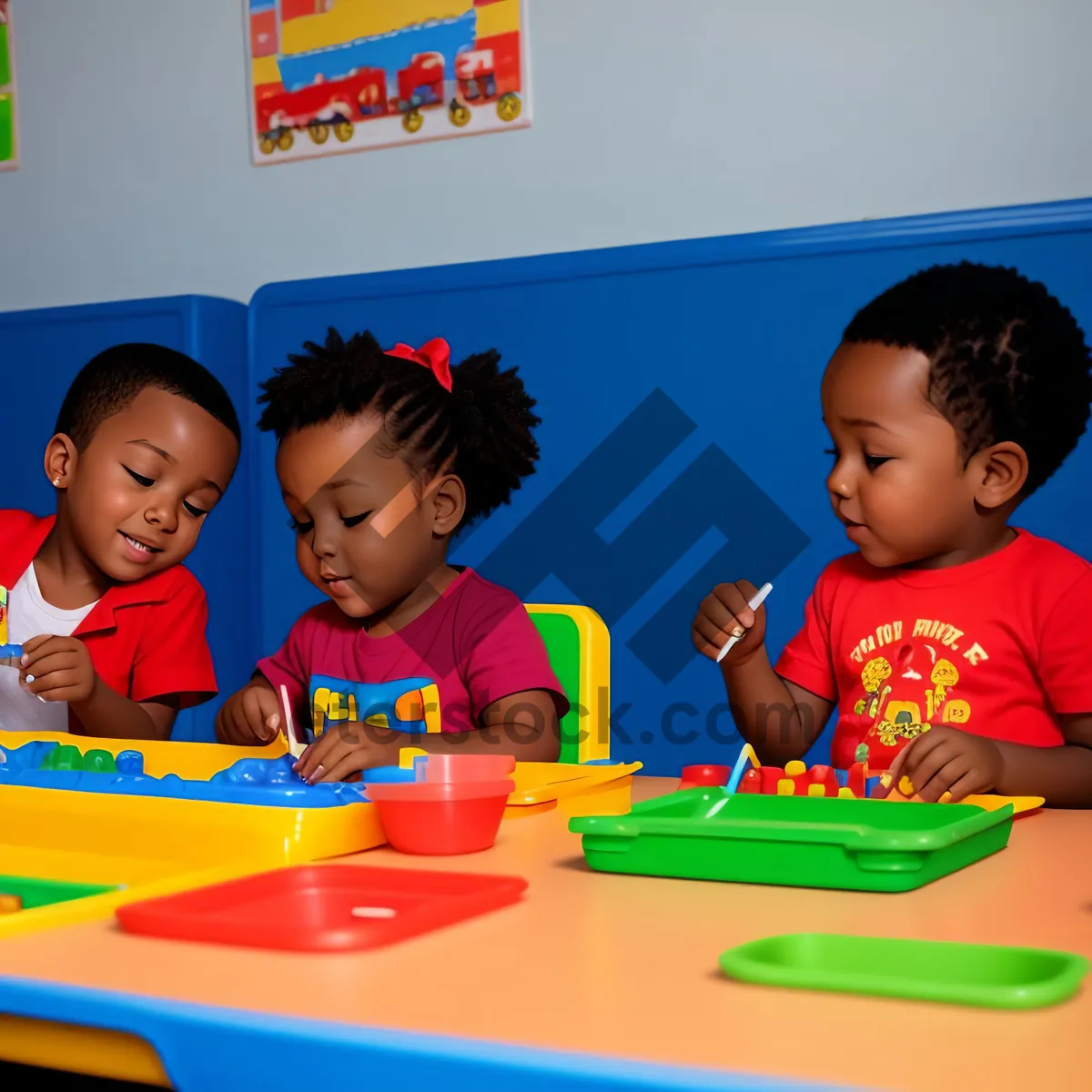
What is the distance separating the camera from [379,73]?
1.85 meters

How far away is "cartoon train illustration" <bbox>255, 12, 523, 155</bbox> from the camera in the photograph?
1781 millimetres

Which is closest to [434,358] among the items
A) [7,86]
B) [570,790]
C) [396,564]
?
[396,564]

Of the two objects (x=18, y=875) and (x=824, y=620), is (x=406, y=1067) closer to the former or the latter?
(x=18, y=875)

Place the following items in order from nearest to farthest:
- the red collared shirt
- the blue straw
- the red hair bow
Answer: the blue straw < the red hair bow < the red collared shirt

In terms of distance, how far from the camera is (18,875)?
78 cm

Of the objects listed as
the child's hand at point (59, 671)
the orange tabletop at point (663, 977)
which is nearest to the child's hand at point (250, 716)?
the child's hand at point (59, 671)

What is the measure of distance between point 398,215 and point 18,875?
4.18ft

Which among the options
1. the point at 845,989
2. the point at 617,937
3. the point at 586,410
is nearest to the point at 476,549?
the point at 586,410

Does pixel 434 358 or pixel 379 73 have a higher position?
pixel 379 73

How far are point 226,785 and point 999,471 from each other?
2.23 feet

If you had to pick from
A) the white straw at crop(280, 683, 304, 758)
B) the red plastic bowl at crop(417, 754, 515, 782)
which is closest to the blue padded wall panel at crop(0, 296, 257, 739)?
the white straw at crop(280, 683, 304, 758)

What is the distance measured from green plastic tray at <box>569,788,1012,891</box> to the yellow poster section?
1259 millimetres

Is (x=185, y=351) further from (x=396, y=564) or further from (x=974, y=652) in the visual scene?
(x=974, y=652)

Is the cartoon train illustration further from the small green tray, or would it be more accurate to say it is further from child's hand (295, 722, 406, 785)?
the small green tray
